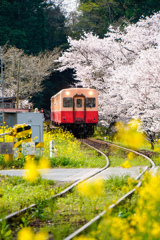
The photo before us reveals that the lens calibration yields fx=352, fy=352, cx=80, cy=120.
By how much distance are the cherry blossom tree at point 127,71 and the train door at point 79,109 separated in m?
2.07

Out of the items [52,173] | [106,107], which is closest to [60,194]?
[52,173]

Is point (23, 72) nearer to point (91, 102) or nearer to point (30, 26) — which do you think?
point (30, 26)

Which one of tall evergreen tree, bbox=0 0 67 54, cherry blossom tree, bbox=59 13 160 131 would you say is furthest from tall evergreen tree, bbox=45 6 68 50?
cherry blossom tree, bbox=59 13 160 131

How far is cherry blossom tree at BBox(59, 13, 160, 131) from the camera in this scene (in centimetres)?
1659

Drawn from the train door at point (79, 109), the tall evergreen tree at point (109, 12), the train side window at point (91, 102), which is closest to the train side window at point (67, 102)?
the train door at point (79, 109)

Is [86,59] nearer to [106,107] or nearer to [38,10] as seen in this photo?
[106,107]

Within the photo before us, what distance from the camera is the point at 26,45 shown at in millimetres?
40531

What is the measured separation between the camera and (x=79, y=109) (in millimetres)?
19703

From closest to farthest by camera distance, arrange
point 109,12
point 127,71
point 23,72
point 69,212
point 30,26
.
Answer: point 69,212
point 127,71
point 23,72
point 109,12
point 30,26

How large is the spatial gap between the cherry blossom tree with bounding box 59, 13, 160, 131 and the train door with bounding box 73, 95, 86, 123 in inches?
81.5

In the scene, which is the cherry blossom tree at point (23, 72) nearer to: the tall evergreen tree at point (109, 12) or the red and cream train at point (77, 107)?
the tall evergreen tree at point (109, 12)

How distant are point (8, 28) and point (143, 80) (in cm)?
2544

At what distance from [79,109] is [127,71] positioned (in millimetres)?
3393

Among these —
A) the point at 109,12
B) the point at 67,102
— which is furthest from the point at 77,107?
the point at 109,12
